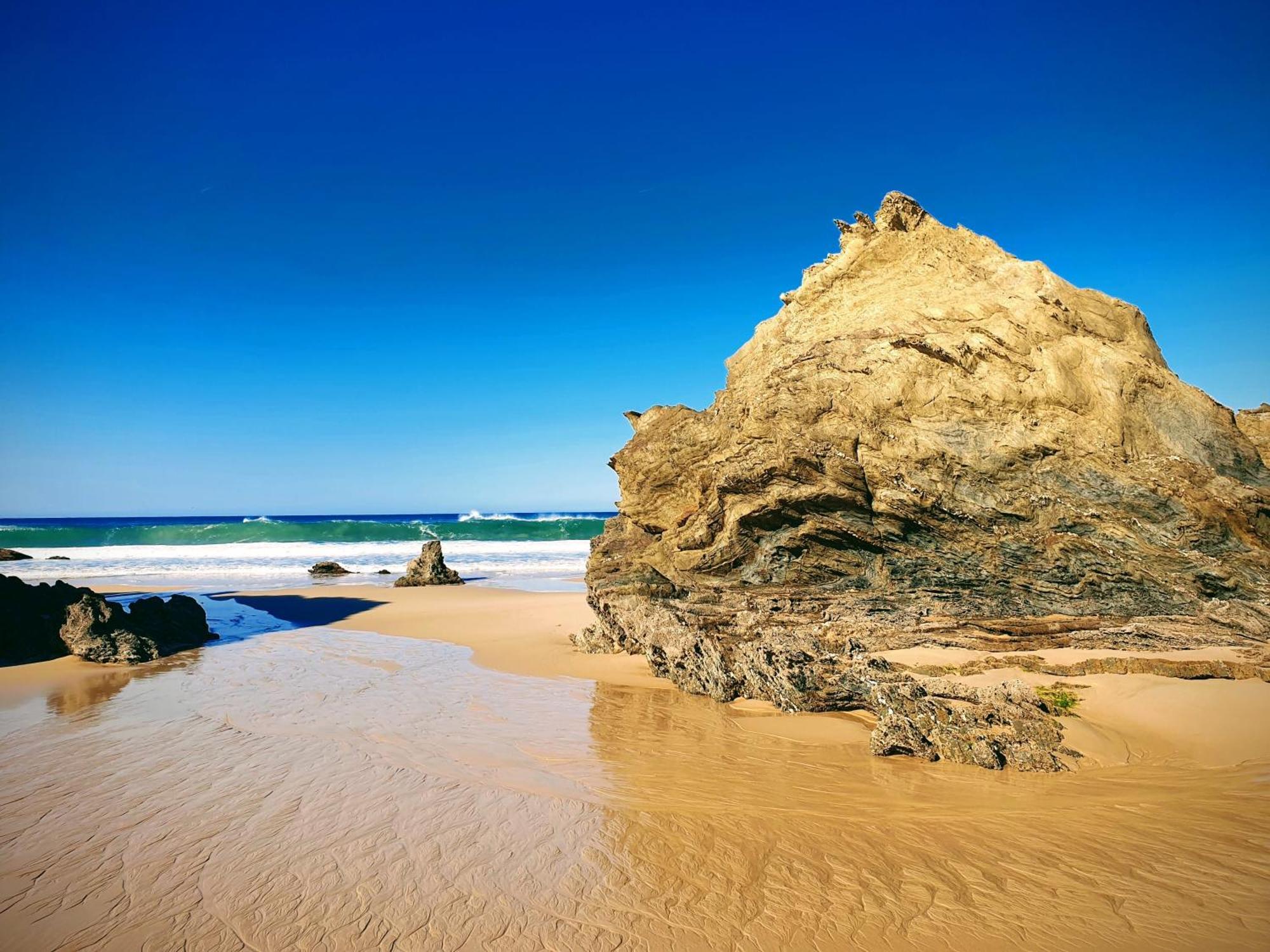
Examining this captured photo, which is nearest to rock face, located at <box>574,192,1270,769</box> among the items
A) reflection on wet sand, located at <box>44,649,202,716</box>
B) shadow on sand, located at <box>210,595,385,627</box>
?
reflection on wet sand, located at <box>44,649,202,716</box>

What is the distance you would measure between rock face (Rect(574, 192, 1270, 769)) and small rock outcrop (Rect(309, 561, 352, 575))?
2170cm

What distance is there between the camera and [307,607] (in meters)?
17.4

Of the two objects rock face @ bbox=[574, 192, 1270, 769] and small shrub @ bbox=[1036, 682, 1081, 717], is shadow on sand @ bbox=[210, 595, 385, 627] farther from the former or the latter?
A: small shrub @ bbox=[1036, 682, 1081, 717]

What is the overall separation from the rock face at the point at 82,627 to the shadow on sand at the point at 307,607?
3.01m

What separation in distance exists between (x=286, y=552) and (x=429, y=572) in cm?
2074

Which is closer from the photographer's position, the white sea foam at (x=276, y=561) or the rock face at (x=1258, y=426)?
the rock face at (x=1258, y=426)

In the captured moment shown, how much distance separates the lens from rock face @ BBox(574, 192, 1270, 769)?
6.73m

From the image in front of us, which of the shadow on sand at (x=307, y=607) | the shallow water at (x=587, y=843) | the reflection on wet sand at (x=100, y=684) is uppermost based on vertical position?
the shallow water at (x=587, y=843)

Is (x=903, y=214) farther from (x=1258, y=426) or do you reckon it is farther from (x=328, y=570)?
(x=328, y=570)

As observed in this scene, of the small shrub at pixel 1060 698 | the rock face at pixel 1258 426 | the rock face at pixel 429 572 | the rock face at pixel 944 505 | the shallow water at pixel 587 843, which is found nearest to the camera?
the shallow water at pixel 587 843

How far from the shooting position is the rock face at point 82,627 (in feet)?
35.2

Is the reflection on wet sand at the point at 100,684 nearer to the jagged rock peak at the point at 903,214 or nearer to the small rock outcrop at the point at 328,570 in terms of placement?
the jagged rock peak at the point at 903,214

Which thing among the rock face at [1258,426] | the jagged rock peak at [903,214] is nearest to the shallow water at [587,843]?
the rock face at [1258,426]

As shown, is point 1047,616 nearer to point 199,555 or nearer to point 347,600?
point 347,600
